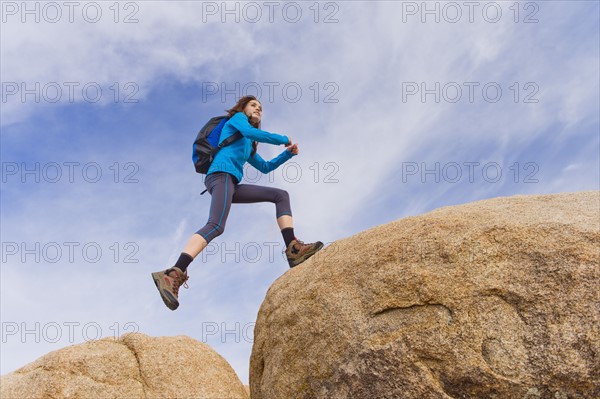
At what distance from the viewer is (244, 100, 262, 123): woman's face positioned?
377 inches

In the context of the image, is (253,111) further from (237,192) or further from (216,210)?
(216,210)

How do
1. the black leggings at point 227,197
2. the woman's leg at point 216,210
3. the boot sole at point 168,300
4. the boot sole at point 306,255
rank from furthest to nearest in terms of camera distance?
the black leggings at point 227,197, the woman's leg at point 216,210, the boot sole at point 306,255, the boot sole at point 168,300

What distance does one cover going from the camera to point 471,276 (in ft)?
17.6

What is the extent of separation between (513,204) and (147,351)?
22.3ft

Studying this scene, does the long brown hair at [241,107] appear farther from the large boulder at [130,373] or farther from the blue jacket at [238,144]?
the large boulder at [130,373]

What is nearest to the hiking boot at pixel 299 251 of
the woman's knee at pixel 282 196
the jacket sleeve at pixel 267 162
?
the woman's knee at pixel 282 196

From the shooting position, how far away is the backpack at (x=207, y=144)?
9.26m

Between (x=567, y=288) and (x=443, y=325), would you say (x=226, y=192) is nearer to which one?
(x=443, y=325)

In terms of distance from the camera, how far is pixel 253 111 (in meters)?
9.60

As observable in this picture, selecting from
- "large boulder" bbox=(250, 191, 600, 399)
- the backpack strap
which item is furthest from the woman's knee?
"large boulder" bbox=(250, 191, 600, 399)

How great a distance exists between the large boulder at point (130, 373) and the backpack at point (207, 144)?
3.38m

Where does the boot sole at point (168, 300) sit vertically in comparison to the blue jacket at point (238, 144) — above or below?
below

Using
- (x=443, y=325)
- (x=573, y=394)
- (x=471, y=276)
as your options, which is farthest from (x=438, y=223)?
(x=573, y=394)

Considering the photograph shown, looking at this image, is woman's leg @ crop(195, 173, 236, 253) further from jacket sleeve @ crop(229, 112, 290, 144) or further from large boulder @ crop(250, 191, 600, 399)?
large boulder @ crop(250, 191, 600, 399)
